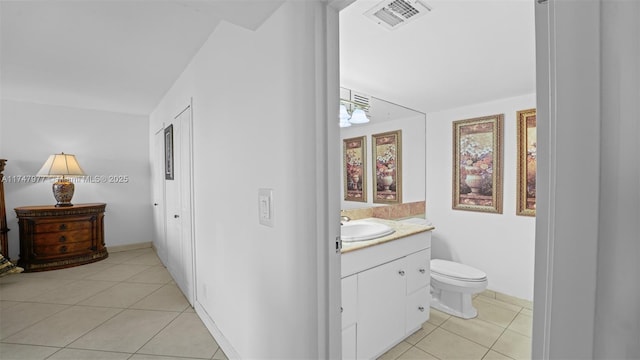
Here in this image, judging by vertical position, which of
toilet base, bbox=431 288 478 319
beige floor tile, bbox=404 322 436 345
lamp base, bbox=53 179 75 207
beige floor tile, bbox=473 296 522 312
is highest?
lamp base, bbox=53 179 75 207

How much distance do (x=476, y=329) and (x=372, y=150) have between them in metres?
1.82

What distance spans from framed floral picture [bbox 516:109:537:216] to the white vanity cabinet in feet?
4.08

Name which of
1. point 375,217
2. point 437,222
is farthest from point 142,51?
point 437,222

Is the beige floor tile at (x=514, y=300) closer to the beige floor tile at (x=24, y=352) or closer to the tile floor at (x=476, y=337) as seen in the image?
the tile floor at (x=476, y=337)

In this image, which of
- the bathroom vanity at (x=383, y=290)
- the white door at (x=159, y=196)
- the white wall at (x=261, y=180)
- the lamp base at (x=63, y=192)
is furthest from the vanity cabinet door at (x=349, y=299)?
the lamp base at (x=63, y=192)

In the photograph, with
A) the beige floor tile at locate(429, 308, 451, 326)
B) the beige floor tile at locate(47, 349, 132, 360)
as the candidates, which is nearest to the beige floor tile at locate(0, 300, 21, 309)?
the beige floor tile at locate(47, 349, 132, 360)

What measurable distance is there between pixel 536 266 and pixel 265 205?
1036 millimetres

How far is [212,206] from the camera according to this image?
1963 millimetres

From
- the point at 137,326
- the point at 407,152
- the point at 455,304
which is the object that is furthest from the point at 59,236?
the point at 455,304

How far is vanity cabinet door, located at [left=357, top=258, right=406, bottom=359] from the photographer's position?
1.74m

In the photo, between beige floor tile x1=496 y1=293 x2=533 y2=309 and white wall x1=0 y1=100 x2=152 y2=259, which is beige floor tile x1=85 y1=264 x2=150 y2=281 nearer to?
white wall x1=0 y1=100 x2=152 y2=259

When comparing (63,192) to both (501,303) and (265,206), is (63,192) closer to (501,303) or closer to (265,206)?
(265,206)

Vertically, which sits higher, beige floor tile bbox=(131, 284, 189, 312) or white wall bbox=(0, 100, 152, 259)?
white wall bbox=(0, 100, 152, 259)

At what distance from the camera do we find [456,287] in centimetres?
243
